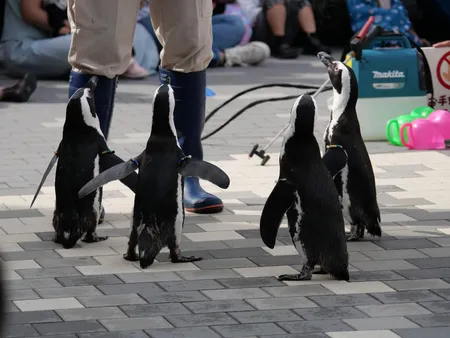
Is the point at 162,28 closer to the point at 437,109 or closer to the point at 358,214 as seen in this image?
Answer: the point at 358,214

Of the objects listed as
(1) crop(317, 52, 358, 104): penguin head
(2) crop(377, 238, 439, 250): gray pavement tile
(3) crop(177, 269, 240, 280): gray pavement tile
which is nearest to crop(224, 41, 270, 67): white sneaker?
(1) crop(317, 52, 358, 104): penguin head

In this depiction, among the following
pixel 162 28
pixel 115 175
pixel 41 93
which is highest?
pixel 162 28

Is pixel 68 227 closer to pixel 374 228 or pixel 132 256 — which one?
pixel 132 256

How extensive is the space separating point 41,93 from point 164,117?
214 inches

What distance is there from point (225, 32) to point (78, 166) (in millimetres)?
7404

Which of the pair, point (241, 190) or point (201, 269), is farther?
point (241, 190)

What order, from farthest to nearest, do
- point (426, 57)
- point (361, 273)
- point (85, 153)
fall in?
point (426, 57) → point (85, 153) → point (361, 273)

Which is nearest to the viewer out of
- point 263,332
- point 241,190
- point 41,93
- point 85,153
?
point 263,332

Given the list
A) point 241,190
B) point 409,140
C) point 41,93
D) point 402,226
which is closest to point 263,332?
point 402,226

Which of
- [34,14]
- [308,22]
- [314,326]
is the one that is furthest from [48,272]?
[308,22]

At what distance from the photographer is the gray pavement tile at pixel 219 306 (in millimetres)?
3906

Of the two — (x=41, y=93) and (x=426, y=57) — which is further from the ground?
(x=426, y=57)

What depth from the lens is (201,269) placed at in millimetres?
4449

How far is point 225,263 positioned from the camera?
4555 millimetres
